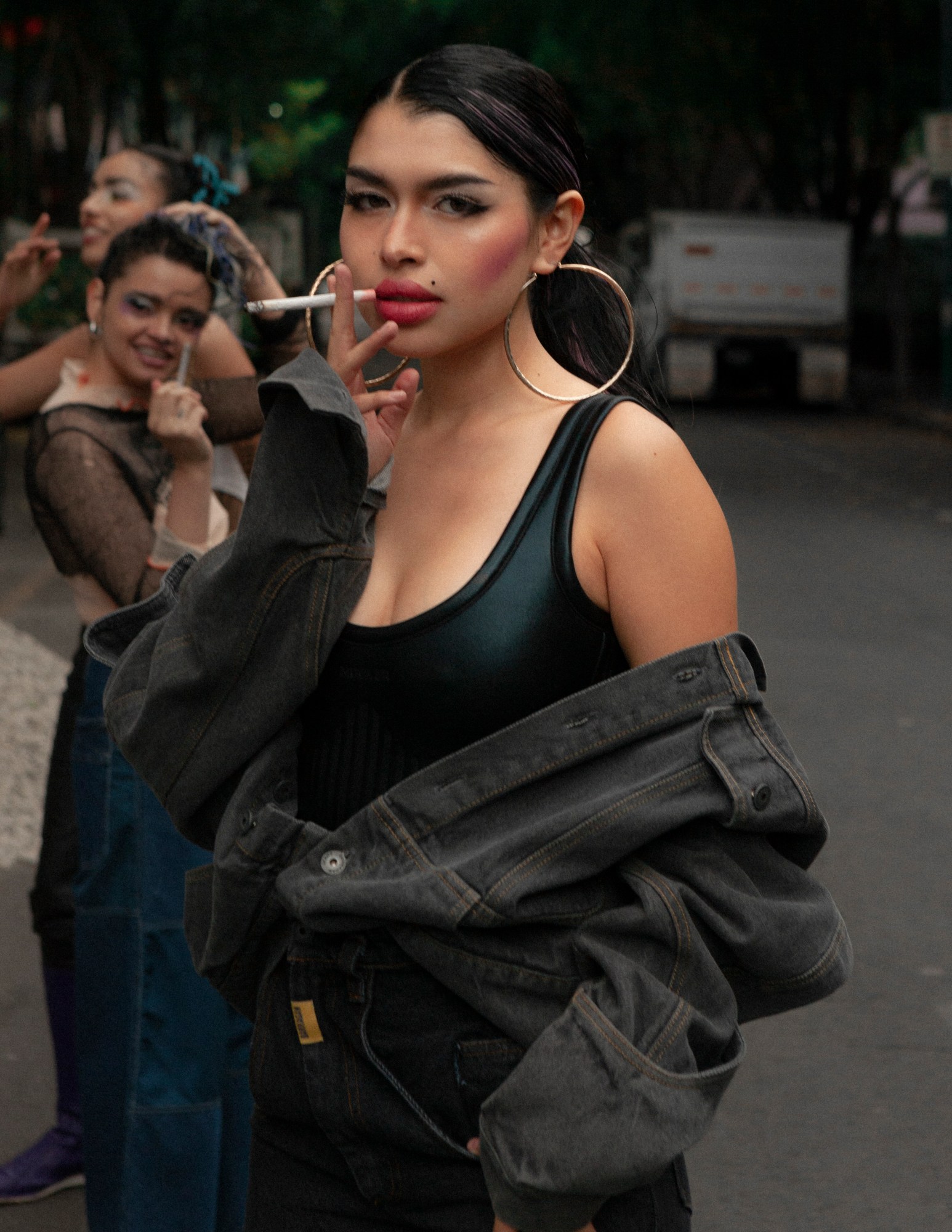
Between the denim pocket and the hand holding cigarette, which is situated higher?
the hand holding cigarette

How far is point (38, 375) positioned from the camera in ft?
13.0

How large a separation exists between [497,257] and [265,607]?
439 millimetres

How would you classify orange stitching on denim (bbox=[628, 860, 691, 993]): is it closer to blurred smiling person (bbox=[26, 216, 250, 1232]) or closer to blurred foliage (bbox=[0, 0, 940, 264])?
blurred smiling person (bbox=[26, 216, 250, 1232])

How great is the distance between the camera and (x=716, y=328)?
24.8m

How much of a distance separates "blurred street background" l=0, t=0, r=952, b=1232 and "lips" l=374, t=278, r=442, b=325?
402mm

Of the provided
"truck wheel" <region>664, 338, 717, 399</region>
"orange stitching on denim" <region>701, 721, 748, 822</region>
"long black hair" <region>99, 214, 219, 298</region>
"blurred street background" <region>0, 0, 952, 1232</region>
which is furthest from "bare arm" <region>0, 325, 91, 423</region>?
"truck wheel" <region>664, 338, 717, 399</region>

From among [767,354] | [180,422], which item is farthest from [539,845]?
[767,354]

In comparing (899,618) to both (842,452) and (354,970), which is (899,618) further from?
(842,452)

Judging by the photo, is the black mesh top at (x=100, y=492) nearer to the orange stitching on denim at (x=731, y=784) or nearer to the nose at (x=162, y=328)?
the nose at (x=162, y=328)

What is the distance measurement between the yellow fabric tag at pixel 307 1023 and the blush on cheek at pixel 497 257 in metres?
0.79

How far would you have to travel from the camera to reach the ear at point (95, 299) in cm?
361

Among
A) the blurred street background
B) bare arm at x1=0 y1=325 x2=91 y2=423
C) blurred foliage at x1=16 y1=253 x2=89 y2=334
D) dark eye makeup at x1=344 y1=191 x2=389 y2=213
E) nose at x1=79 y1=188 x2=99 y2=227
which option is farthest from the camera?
blurred foliage at x1=16 y1=253 x2=89 y2=334

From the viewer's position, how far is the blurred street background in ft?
13.9

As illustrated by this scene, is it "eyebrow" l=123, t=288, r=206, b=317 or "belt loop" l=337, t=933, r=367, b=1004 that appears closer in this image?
"belt loop" l=337, t=933, r=367, b=1004
